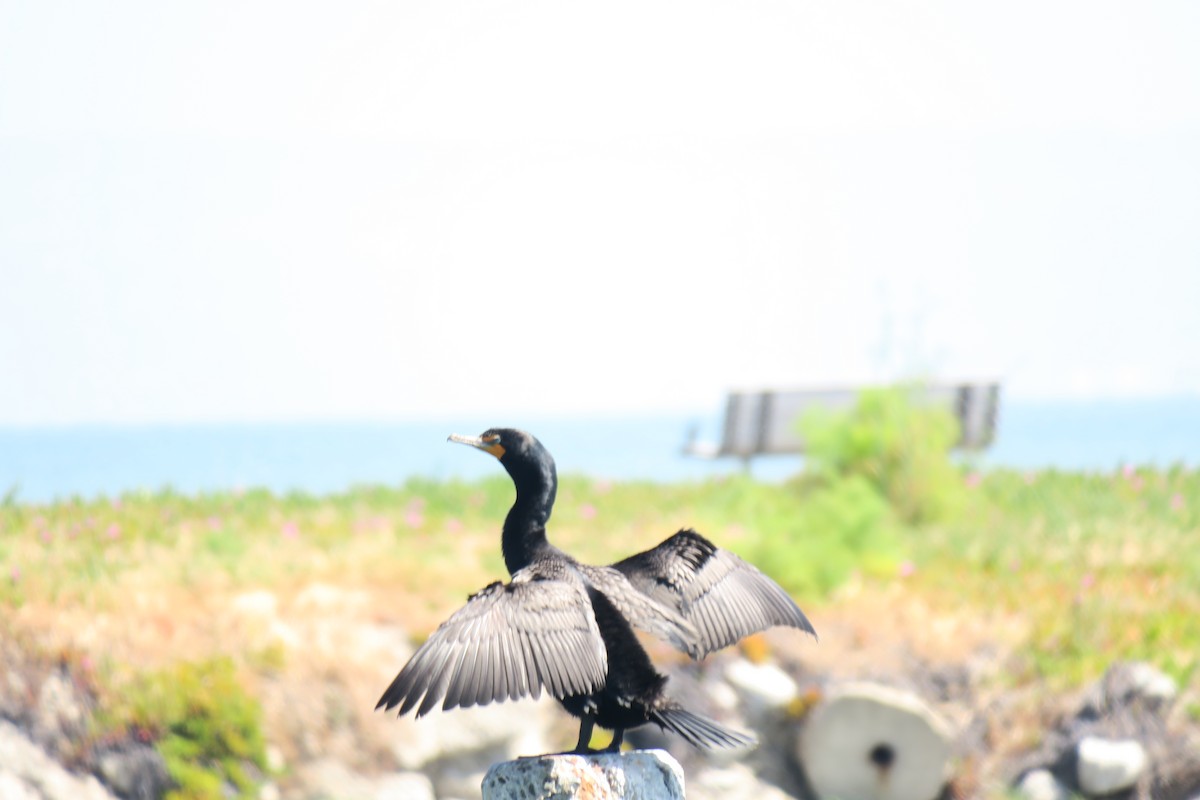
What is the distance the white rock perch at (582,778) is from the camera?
4.06 meters

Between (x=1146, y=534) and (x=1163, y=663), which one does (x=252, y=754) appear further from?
(x=1146, y=534)

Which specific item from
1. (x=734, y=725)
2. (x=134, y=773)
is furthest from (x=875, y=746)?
(x=134, y=773)

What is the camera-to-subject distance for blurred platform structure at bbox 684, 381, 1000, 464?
44.5 feet

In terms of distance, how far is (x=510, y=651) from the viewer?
358 cm

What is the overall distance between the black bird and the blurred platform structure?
358 inches

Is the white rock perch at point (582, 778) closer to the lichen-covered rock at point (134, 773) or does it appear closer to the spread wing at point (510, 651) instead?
the spread wing at point (510, 651)

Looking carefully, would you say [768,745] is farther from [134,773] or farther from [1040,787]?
[134,773]

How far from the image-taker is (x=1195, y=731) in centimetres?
778

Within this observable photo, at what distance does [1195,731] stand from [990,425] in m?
6.74

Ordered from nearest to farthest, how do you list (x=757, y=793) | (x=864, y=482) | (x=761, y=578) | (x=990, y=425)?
1. (x=761, y=578)
2. (x=757, y=793)
3. (x=864, y=482)
4. (x=990, y=425)

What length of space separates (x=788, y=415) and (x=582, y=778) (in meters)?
10.0

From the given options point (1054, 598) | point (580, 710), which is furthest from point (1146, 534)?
point (580, 710)

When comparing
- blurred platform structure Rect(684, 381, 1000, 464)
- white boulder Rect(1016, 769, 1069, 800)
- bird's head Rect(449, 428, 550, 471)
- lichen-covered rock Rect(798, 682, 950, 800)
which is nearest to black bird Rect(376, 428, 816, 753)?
bird's head Rect(449, 428, 550, 471)

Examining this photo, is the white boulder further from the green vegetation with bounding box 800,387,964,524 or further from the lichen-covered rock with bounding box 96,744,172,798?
the lichen-covered rock with bounding box 96,744,172,798
